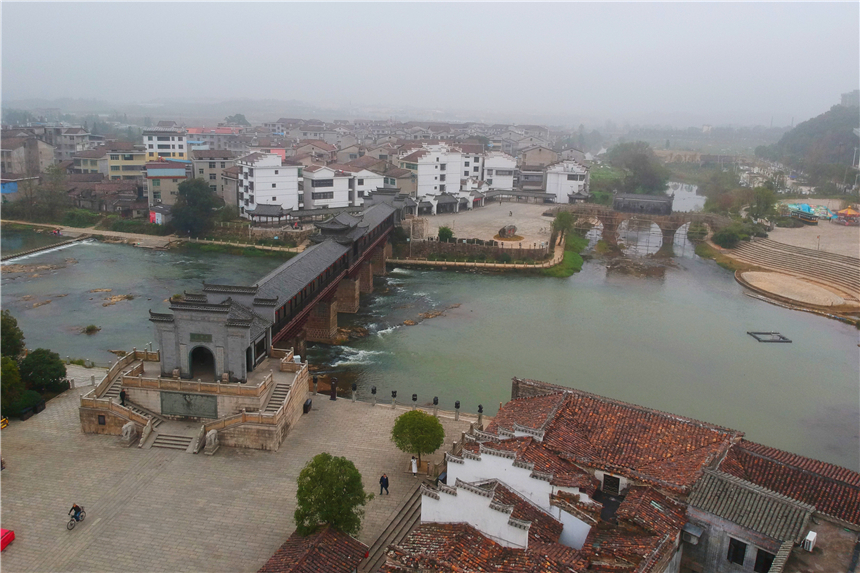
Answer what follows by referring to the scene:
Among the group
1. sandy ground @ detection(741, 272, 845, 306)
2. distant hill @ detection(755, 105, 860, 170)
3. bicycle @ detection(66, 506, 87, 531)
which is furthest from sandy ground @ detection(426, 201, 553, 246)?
distant hill @ detection(755, 105, 860, 170)

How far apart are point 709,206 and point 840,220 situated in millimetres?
10924

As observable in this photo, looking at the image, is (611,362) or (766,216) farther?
(766,216)

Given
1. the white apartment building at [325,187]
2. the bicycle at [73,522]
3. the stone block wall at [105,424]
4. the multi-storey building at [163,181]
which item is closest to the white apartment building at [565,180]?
the white apartment building at [325,187]

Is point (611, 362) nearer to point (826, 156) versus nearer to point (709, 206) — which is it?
point (709, 206)

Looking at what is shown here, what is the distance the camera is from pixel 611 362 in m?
27.9

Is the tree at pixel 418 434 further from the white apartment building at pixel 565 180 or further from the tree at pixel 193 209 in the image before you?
the white apartment building at pixel 565 180

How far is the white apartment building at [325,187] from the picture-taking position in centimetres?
5106

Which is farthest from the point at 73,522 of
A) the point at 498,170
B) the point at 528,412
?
the point at 498,170

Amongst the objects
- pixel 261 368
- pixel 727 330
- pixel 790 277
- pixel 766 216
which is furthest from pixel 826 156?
pixel 261 368

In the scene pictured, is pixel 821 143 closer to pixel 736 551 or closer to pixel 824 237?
pixel 824 237

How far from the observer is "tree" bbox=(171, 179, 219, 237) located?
5009 centimetres

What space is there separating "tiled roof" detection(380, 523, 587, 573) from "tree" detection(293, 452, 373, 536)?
1704 millimetres

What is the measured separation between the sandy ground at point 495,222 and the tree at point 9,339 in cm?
3000

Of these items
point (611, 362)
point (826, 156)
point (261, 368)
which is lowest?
point (611, 362)
